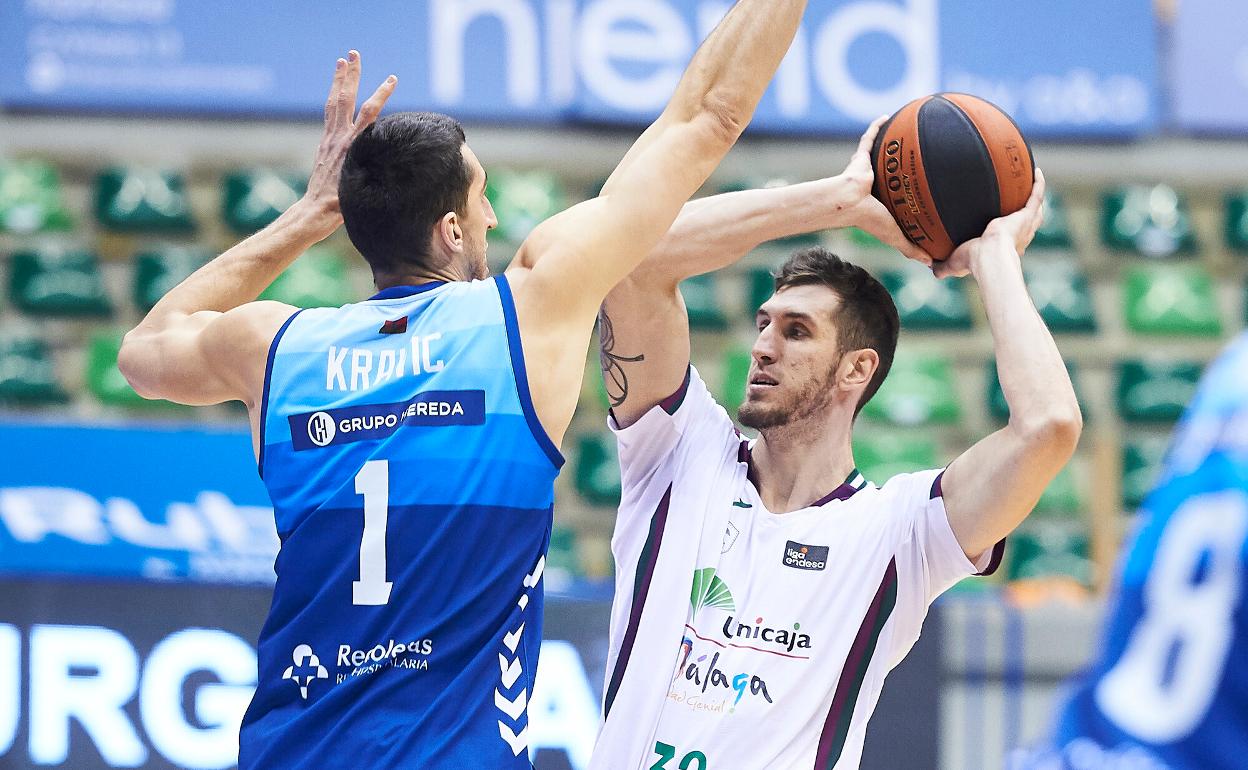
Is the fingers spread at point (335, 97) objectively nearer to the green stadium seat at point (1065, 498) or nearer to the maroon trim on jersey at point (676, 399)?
the maroon trim on jersey at point (676, 399)

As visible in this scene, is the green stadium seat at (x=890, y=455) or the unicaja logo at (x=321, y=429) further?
the green stadium seat at (x=890, y=455)

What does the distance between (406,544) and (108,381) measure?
6.47m

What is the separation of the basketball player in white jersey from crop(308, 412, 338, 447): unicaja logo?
941 mm

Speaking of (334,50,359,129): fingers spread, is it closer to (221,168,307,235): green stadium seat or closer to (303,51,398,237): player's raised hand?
(303,51,398,237): player's raised hand

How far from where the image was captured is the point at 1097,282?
10203mm

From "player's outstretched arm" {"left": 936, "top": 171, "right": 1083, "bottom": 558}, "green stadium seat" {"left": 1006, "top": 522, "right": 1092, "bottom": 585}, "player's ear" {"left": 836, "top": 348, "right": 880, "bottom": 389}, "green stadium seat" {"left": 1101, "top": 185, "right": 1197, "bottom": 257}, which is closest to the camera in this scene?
"player's outstretched arm" {"left": 936, "top": 171, "right": 1083, "bottom": 558}

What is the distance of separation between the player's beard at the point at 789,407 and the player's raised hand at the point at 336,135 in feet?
3.35

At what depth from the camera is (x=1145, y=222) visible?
9.96m

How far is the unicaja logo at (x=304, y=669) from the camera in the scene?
2797mm

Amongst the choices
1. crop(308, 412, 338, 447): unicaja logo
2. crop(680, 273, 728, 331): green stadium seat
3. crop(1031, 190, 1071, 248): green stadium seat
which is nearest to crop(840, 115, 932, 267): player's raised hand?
crop(308, 412, 338, 447): unicaja logo

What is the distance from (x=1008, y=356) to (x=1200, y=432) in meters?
1.58

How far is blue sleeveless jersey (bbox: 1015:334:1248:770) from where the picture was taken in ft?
5.69

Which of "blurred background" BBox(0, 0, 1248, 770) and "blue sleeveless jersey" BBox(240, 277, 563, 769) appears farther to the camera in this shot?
"blurred background" BBox(0, 0, 1248, 770)

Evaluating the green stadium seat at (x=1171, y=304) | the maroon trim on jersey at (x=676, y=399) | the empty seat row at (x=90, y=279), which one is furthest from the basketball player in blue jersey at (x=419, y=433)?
the green stadium seat at (x=1171, y=304)
